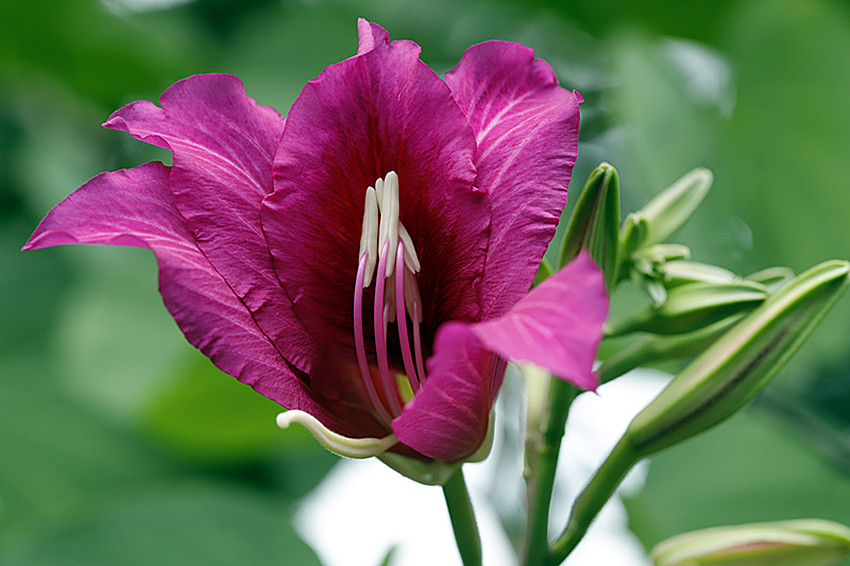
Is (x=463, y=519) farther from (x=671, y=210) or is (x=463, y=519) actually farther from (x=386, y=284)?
(x=671, y=210)

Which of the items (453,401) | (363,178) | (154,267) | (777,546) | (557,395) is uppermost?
(363,178)

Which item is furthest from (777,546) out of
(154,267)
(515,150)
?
(154,267)

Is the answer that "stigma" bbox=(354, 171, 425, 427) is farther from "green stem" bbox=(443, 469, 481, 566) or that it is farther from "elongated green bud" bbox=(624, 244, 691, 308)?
"elongated green bud" bbox=(624, 244, 691, 308)

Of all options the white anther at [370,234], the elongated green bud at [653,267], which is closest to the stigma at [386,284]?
the white anther at [370,234]

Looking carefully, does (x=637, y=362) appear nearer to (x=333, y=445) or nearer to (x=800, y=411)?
(x=333, y=445)

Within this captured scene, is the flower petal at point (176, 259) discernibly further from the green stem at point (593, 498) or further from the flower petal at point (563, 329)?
the green stem at point (593, 498)

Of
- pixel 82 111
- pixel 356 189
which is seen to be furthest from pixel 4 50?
pixel 356 189
